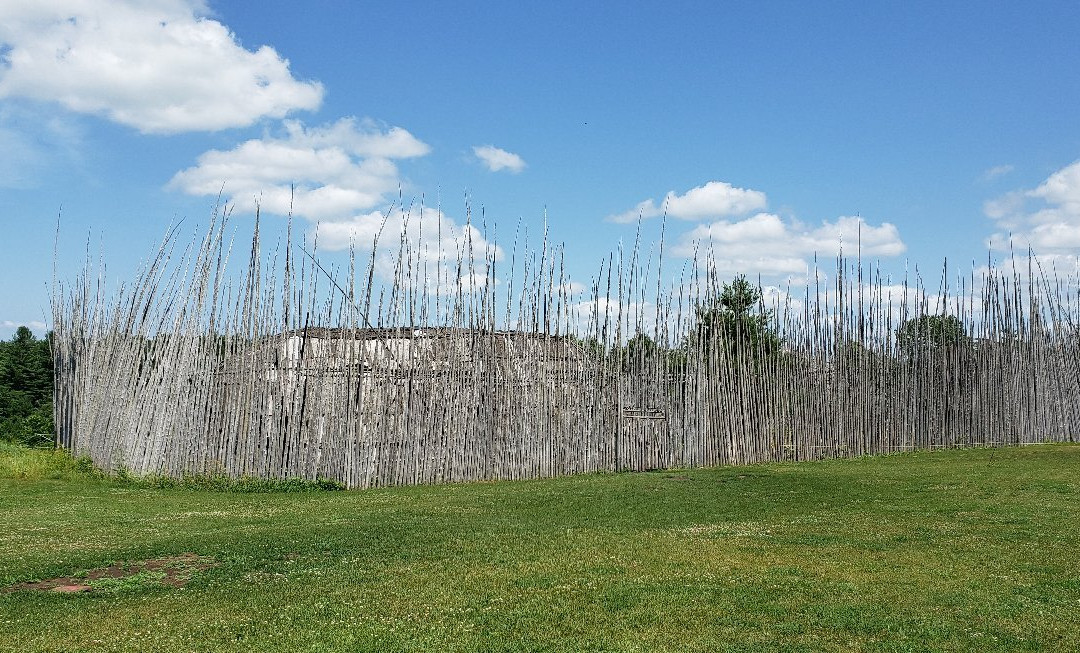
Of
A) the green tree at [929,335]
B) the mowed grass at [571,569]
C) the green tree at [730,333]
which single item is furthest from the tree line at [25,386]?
the green tree at [929,335]

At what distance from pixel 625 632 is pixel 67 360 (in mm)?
13544

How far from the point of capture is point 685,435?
12688mm

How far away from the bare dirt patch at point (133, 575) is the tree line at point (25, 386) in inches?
490

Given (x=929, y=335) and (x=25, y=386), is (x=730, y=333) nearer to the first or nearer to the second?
(x=929, y=335)

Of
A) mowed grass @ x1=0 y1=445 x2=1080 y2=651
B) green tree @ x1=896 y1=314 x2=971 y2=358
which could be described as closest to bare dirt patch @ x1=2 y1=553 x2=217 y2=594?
mowed grass @ x1=0 y1=445 x2=1080 y2=651

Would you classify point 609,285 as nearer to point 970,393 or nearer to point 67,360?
point 970,393

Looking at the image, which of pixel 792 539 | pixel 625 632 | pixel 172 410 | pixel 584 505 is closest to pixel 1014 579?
pixel 792 539

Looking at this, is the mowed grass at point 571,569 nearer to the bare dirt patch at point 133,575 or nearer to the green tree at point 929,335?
the bare dirt patch at point 133,575

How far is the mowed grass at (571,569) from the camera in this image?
406 cm

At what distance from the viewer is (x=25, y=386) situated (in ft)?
57.1

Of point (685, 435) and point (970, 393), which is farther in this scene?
point (970, 393)

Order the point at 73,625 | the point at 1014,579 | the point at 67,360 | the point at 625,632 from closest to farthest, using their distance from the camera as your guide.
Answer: the point at 625,632
the point at 73,625
the point at 1014,579
the point at 67,360

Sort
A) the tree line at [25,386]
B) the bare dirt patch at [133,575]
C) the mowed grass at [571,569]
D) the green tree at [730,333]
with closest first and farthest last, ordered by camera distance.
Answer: the mowed grass at [571,569]
the bare dirt patch at [133,575]
the green tree at [730,333]
the tree line at [25,386]

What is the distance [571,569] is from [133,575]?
8.75ft
